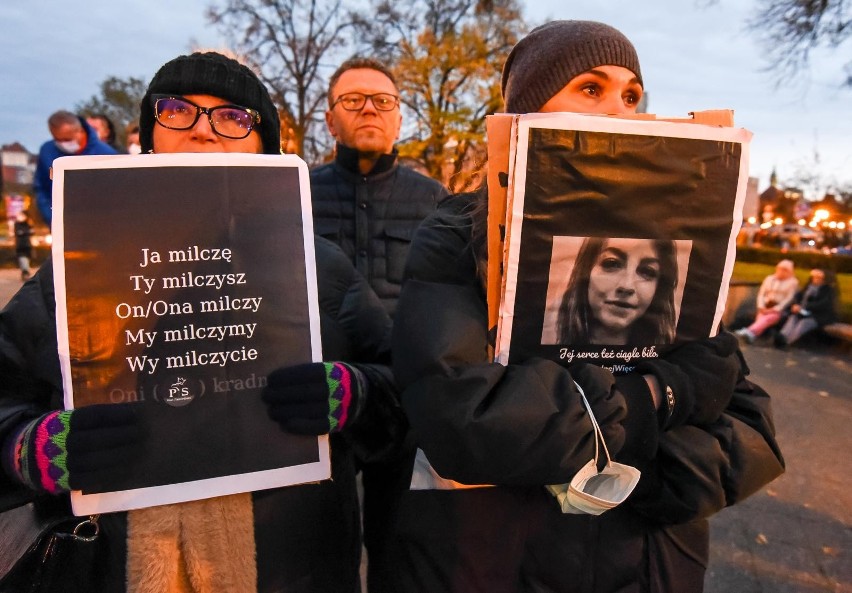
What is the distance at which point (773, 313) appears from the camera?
329 inches

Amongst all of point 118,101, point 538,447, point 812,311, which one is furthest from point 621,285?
point 118,101

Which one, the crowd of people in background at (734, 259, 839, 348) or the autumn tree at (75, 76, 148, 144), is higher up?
the autumn tree at (75, 76, 148, 144)

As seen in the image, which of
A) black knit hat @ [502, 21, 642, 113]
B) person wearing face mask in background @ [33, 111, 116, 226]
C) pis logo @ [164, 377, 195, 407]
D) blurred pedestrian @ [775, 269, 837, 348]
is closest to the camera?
pis logo @ [164, 377, 195, 407]

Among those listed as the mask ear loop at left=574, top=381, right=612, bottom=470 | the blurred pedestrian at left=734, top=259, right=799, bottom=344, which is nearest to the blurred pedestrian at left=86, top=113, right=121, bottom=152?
the mask ear loop at left=574, top=381, right=612, bottom=470

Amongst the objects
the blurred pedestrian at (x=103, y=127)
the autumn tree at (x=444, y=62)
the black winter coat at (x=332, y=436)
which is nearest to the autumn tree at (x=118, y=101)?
the autumn tree at (x=444, y=62)

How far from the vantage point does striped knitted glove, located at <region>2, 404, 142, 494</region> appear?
1040 mm

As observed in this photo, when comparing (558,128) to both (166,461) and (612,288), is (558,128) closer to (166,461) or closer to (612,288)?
(612,288)

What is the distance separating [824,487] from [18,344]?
14.3 feet

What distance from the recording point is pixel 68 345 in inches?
41.9

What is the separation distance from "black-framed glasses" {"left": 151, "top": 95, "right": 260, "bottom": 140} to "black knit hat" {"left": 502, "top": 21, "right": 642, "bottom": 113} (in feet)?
2.30

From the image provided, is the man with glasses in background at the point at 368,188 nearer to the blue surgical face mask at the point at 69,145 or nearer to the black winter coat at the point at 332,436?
the black winter coat at the point at 332,436

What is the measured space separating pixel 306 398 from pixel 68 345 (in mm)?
450

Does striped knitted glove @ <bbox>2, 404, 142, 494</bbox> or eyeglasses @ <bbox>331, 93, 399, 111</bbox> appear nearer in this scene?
striped knitted glove @ <bbox>2, 404, 142, 494</bbox>

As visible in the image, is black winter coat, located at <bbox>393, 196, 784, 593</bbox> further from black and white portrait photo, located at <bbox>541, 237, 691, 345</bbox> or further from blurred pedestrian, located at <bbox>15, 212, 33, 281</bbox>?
blurred pedestrian, located at <bbox>15, 212, 33, 281</bbox>
